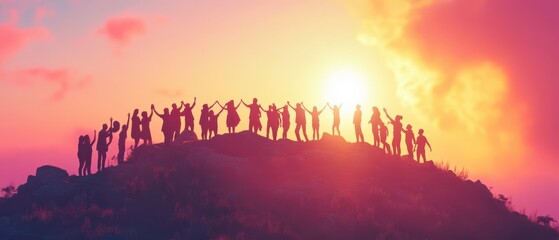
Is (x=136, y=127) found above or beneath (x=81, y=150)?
above

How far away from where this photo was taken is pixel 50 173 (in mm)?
33562

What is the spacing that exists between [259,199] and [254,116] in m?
6.28

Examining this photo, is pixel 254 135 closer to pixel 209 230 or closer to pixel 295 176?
pixel 295 176

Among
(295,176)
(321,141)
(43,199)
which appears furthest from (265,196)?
(43,199)

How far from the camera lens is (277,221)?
93.6 feet

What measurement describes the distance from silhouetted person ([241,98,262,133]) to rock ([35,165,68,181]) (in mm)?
10242

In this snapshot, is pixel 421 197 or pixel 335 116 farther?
pixel 335 116

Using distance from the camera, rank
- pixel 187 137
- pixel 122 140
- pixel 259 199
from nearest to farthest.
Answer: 1. pixel 259 199
2. pixel 122 140
3. pixel 187 137

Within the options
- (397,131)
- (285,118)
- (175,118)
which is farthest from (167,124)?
(397,131)

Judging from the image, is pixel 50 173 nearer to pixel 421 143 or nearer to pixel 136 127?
pixel 136 127

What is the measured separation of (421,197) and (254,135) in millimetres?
10011

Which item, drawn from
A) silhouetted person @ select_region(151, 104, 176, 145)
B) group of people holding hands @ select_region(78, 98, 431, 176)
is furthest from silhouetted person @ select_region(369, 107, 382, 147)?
silhouetted person @ select_region(151, 104, 176, 145)

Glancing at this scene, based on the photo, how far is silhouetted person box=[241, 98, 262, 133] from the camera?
116 feet

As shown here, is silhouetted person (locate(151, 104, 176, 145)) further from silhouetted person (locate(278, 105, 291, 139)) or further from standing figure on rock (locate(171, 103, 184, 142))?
silhouetted person (locate(278, 105, 291, 139))
